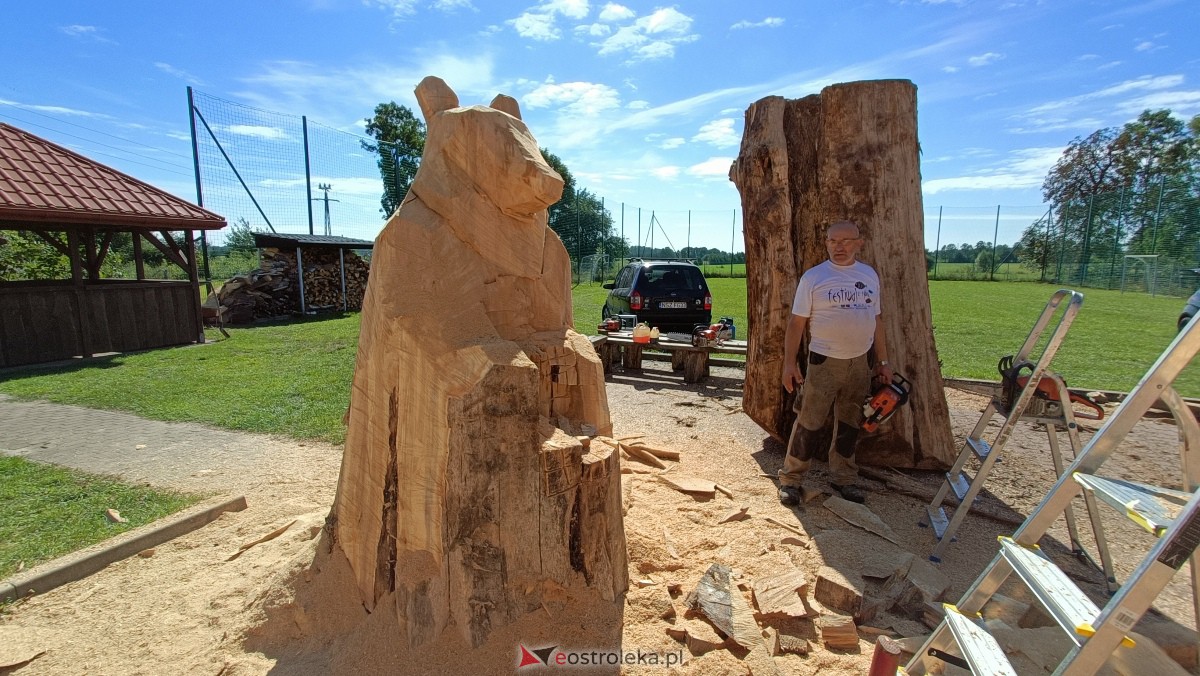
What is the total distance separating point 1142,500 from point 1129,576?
0.33m

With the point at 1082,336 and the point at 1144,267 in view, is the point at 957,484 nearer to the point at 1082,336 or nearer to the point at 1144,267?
the point at 1082,336

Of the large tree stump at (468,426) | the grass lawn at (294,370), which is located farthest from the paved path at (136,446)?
the large tree stump at (468,426)

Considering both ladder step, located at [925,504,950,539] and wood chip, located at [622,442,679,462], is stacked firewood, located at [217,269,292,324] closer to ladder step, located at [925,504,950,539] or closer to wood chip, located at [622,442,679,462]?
wood chip, located at [622,442,679,462]

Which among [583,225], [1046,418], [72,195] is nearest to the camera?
[1046,418]

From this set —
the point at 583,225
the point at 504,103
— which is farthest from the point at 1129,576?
the point at 583,225

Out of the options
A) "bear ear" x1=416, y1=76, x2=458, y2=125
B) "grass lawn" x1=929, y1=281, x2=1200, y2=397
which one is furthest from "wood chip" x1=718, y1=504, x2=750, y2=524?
"grass lawn" x1=929, y1=281, x2=1200, y2=397

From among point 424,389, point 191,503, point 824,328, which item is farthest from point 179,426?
point 824,328

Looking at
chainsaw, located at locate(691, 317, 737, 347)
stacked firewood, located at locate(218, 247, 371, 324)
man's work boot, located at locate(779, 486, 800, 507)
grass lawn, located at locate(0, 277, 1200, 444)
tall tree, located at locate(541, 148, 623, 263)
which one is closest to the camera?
man's work boot, located at locate(779, 486, 800, 507)

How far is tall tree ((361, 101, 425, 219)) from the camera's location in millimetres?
15320

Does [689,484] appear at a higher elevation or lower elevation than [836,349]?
lower

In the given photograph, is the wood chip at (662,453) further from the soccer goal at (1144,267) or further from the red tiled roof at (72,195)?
the soccer goal at (1144,267)

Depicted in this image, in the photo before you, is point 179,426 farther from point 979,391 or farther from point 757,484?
point 979,391

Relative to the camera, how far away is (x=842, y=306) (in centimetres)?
324

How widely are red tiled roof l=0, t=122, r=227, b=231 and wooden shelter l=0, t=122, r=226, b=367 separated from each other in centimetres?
1
